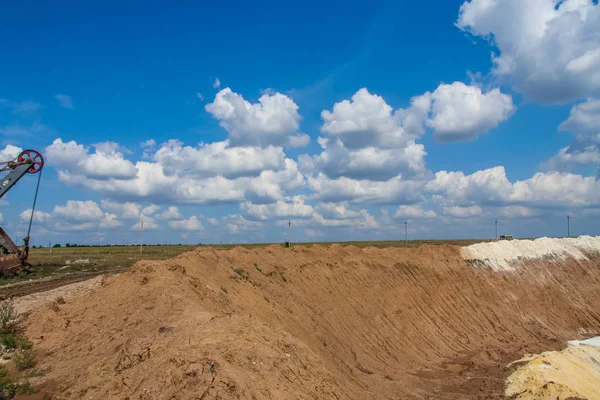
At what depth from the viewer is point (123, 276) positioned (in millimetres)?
18734

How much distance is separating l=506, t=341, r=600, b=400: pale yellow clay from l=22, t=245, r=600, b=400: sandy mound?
1200 mm

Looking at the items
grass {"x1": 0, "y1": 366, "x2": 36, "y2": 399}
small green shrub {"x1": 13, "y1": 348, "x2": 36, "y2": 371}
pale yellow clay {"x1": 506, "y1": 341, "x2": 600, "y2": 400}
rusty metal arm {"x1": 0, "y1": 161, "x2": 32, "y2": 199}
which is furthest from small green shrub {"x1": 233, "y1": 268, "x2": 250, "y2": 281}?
rusty metal arm {"x1": 0, "y1": 161, "x2": 32, "y2": 199}

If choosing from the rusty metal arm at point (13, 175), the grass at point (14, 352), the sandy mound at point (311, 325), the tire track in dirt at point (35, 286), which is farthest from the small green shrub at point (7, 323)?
the rusty metal arm at point (13, 175)

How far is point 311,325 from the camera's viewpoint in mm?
21141

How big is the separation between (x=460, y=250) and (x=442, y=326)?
1124cm

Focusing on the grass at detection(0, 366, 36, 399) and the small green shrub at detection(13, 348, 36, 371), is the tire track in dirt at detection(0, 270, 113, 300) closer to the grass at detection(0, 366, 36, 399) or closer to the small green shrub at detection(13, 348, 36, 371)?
the small green shrub at detection(13, 348, 36, 371)

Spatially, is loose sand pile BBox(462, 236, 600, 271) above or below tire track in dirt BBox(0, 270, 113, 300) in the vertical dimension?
above

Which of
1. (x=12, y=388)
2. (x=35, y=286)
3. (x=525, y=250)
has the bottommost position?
(x=12, y=388)

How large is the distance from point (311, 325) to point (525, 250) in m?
30.6

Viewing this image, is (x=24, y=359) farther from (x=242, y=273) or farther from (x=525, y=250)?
(x=525, y=250)

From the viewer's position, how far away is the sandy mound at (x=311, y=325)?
10.0m

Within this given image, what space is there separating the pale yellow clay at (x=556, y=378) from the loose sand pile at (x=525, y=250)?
14.5 meters

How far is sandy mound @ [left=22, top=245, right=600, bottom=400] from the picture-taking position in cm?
1001

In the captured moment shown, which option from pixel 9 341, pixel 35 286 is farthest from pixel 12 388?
pixel 35 286
